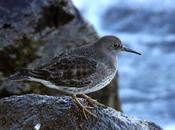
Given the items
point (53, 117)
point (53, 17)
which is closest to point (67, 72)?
point (53, 117)

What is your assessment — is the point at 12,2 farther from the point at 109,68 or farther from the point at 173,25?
the point at 173,25

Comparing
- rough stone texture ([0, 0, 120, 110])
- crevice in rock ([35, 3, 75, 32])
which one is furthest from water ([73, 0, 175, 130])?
crevice in rock ([35, 3, 75, 32])

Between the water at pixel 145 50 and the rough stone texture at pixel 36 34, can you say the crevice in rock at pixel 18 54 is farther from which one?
the water at pixel 145 50

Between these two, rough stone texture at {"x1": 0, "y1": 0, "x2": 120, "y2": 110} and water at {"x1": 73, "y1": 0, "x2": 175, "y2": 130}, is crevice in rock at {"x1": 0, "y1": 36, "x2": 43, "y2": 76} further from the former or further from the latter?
water at {"x1": 73, "y1": 0, "x2": 175, "y2": 130}

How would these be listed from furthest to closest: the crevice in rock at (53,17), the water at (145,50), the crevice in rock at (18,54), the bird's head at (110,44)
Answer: the water at (145,50) < the crevice in rock at (53,17) < the crevice in rock at (18,54) < the bird's head at (110,44)

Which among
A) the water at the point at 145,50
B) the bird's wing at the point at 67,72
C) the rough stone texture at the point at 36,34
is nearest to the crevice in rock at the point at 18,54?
the rough stone texture at the point at 36,34

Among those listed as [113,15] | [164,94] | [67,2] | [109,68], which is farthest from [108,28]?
[109,68]

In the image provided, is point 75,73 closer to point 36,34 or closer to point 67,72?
point 67,72

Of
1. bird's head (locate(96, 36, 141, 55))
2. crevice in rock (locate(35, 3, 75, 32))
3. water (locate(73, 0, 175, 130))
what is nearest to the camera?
bird's head (locate(96, 36, 141, 55))
